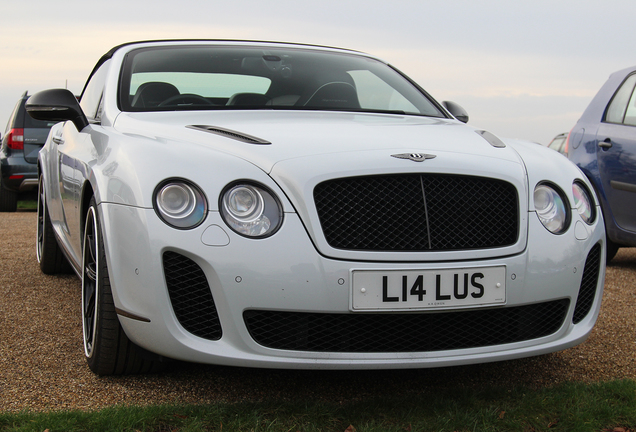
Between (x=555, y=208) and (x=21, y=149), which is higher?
(x=555, y=208)

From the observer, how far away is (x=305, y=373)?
115 inches

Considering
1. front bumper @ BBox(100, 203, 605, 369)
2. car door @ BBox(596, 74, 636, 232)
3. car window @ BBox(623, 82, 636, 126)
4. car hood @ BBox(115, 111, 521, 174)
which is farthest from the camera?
car window @ BBox(623, 82, 636, 126)

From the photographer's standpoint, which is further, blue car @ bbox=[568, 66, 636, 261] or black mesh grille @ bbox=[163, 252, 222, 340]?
blue car @ bbox=[568, 66, 636, 261]

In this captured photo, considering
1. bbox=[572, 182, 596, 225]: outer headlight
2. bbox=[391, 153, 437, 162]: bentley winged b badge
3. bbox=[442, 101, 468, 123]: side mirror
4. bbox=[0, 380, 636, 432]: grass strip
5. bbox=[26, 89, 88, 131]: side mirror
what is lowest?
bbox=[0, 380, 636, 432]: grass strip

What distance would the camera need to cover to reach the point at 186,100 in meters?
3.50

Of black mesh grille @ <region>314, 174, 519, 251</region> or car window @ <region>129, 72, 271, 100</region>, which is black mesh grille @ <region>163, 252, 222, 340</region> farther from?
car window @ <region>129, 72, 271, 100</region>

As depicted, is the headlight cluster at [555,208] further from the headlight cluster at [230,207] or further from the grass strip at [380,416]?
the headlight cluster at [230,207]

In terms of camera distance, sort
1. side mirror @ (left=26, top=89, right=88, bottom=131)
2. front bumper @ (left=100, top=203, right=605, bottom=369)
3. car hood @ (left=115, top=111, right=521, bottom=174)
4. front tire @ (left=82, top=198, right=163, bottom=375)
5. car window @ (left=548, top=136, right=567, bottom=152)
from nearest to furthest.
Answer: front bumper @ (left=100, top=203, right=605, bottom=369), car hood @ (left=115, top=111, right=521, bottom=174), front tire @ (left=82, top=198, right=163, bottom=375), side mirror @ (left=26, top=89, right=88, bottom=131), car window @ (left=548, top=136, right=567, bottom=152)

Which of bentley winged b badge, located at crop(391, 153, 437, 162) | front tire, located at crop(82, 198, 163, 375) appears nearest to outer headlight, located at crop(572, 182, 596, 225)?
bentley winged b badge, located at crop(391, 153, 437, 162)

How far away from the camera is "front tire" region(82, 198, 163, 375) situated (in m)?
2.63

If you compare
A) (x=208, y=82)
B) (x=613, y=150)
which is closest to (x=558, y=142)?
(x=613, y=150)

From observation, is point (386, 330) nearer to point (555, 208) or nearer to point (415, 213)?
point (415, 213)

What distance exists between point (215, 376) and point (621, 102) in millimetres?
4291

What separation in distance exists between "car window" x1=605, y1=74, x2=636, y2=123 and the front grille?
3612 millimetres
